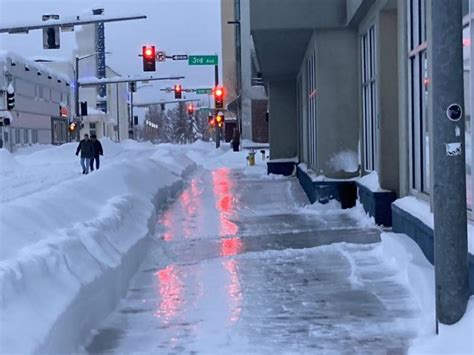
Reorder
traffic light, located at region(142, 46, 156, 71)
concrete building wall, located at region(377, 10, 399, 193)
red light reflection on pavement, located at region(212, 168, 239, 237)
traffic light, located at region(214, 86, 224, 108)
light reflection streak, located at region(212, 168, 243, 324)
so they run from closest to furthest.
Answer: light reflection streak, located at region(212, 168, 243, 324) < concrete building wall, located at region(377, 10, 399, 193) < red light reflection on pavement, located at region(212, 168, 239, 237) < traffic light, located at region(142, 46, 156, 71) < traffic light, located at region(214, 86, 224, 108)

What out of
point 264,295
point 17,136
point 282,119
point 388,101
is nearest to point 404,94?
point 388,101

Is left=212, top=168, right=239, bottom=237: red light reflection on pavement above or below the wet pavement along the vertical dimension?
above

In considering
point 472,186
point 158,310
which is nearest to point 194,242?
point 158,310

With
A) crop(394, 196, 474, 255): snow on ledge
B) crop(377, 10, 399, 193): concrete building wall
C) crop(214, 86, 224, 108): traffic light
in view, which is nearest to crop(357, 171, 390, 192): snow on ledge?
crop(377, 10, 399, 193): concrete building wall

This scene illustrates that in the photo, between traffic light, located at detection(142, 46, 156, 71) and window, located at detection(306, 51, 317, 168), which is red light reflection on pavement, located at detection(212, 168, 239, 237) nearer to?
window, located at detection(306, 51, 317, 168)

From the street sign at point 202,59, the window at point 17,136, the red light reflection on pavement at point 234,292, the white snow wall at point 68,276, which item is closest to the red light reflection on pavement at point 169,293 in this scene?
the white snow wall at point 68,276

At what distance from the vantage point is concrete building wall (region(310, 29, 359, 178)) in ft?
55.4

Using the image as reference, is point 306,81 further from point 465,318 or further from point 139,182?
point 465,318

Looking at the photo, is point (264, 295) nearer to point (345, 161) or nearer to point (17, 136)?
point (345, 161)

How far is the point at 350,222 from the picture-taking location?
14.1 meters

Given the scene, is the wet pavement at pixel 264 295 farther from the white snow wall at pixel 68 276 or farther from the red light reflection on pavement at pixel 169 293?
the white snow wall at pixel 68 276

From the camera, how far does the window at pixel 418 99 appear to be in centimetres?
1015

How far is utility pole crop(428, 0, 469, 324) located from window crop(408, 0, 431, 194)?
407cm

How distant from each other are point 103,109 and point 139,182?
7129cm
